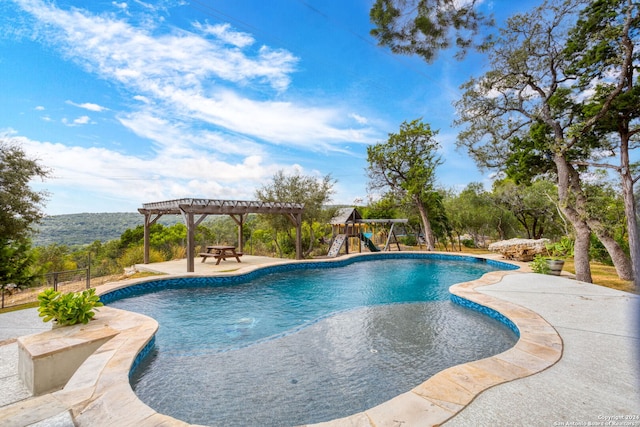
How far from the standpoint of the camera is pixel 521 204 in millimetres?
16344

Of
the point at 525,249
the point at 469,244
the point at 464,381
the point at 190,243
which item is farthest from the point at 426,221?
the point at 464,381

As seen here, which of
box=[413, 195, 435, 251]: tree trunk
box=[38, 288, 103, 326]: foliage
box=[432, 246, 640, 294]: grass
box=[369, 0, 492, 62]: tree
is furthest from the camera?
box=[413, 195, 435, 251]: tree trunk

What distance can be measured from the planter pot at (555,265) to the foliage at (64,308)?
35.5 ft

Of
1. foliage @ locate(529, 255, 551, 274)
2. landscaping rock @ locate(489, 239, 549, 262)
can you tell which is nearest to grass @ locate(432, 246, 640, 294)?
landscaping rock @ locate(489, 239, 549, 262)

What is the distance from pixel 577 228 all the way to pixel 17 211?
15782mm

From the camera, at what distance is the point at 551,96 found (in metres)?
8.70

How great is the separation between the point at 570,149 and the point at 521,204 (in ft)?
27.4

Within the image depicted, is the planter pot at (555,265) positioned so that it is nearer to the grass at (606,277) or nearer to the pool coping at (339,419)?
the grass at (606,277)

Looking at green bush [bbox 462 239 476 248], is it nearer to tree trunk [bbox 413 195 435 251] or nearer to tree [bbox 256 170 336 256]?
tree trunk [bbox 413 195 435 251]

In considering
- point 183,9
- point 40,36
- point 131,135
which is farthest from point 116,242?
point 183,9

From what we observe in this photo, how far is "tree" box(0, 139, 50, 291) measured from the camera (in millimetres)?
7902

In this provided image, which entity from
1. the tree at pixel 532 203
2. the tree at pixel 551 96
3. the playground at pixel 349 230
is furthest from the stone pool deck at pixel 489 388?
the tree at pixel 532 203

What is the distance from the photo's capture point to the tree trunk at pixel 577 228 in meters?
8.20

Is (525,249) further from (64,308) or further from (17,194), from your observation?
(17,194)
